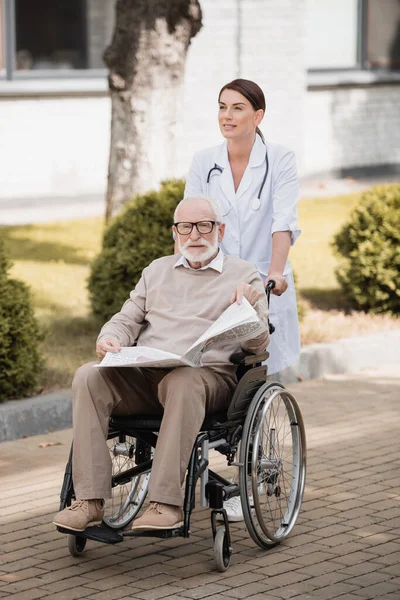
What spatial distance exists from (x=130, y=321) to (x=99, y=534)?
90 cm

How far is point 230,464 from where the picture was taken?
4859 millimetres

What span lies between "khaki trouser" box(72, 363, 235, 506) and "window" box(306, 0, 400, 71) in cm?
1517

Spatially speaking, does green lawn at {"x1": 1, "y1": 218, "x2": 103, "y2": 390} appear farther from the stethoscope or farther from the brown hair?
the brown hair

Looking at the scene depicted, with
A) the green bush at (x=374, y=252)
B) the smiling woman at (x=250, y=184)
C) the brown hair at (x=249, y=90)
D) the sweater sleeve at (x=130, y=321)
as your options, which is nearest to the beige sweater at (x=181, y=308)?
the sweater sleeve at (x=130, y=321)

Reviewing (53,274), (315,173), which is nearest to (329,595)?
(53,274)

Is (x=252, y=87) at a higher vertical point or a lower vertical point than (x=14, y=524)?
higher

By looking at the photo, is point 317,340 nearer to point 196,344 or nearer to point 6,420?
point 6,420

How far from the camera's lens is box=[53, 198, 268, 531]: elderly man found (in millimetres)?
4680

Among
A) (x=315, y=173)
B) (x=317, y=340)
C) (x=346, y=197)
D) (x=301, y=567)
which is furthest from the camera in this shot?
(x=315, y=173)

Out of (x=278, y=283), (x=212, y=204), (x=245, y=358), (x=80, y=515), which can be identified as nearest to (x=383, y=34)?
(x=278, y=283)

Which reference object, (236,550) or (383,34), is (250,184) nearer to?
(236,550)

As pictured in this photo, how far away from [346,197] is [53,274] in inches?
263

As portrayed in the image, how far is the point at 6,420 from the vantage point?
22.6 ft

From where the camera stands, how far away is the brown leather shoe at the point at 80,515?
470 centimetres
